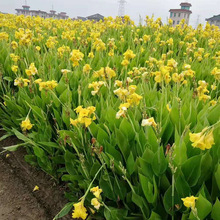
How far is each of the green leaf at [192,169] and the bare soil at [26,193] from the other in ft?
3.16

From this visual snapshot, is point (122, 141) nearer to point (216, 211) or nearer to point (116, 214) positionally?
point (116, 214)

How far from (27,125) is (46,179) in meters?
0.69

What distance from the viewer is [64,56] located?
9.41ft

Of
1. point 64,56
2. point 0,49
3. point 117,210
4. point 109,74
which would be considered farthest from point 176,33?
point 117,210

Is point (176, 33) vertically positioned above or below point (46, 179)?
above

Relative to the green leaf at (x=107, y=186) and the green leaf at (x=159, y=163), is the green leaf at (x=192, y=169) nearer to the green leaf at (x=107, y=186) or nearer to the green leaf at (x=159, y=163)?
the green leaf at (x=159, y=163)

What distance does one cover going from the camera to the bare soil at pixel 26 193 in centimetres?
182

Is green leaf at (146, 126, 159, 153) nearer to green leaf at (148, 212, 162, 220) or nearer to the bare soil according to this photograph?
green leaf at (148, 212, 162, 220)

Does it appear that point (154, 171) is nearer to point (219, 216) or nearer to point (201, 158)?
point (201, 158)

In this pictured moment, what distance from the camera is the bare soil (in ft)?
5.98

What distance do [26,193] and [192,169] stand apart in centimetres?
144

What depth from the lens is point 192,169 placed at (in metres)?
1.17

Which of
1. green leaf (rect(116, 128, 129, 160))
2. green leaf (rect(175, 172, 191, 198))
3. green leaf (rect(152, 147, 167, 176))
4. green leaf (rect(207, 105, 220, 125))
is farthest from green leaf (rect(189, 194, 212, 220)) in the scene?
green leaf (rect(207, 105, 220, 125))

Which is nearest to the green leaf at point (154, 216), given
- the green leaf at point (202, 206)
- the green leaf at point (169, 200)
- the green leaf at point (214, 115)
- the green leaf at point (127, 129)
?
the green leaf at point (169, 200)
